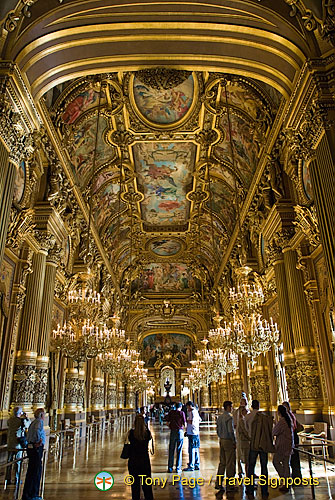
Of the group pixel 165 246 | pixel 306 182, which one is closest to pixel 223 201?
pixel 165 246

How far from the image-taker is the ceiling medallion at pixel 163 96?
11.1m

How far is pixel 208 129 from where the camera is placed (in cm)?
1397

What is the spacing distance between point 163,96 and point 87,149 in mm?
3227

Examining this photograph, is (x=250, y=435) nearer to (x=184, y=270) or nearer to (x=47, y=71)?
(x=47, y=71)

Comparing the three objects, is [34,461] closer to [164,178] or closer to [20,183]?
[20,183]

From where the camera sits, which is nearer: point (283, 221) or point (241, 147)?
point (283, 221)

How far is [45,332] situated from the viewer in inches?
408

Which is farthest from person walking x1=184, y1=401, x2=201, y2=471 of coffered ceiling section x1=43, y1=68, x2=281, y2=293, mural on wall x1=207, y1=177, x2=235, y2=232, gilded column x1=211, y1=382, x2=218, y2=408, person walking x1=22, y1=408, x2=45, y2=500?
gilded column x1=211, y1=382, x2=218, y2=408

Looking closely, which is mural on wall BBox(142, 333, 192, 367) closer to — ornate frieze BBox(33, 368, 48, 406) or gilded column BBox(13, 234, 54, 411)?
ornate frieze BBox(33, 368, 48, 406)

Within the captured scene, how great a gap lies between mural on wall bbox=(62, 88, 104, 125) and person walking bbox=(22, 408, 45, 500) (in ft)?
29.4

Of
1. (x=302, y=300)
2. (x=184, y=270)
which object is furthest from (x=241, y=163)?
(x=184, y=270)

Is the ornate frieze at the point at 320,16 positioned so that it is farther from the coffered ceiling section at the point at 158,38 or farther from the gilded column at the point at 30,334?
the gilded column at the point at 30,334

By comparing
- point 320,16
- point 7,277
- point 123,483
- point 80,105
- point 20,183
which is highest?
point 80,105

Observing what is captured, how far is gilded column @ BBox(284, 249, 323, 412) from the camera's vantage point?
351 inches
